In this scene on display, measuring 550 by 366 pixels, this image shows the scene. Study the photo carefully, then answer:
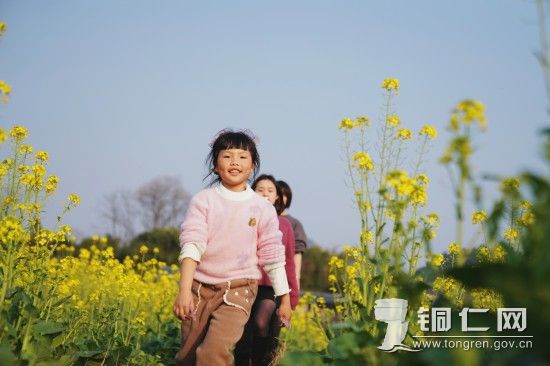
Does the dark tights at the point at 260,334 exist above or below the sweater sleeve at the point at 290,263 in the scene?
below

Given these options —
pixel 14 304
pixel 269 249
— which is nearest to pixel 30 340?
pixel 14 304

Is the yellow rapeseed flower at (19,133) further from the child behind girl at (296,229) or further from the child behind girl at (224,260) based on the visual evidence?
the child behind girl at (296,229)

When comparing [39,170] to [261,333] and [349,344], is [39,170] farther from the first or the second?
[349,344]

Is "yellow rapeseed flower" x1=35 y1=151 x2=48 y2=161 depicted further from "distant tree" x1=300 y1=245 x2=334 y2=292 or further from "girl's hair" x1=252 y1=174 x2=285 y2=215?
"distant tree" x1=300 y1=245 x2=334 y2=292

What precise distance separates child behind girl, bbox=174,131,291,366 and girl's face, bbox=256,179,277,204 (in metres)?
1.39

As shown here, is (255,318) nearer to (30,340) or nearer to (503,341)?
(30,340)

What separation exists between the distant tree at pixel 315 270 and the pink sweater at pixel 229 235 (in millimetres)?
17820

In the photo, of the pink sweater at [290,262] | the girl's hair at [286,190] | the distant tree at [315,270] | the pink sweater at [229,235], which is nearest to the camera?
the pink sweater at [229,235]

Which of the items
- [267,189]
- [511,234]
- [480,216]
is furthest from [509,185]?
[267,189]

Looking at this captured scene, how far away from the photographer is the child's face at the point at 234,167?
402cm

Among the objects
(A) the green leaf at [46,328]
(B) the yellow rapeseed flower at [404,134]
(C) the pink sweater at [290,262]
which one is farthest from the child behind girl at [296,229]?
(A) the green leaf at [46,328]

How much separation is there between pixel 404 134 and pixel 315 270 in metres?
18.7

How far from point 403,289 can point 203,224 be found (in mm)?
2109

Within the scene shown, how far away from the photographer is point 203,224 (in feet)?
12.7
